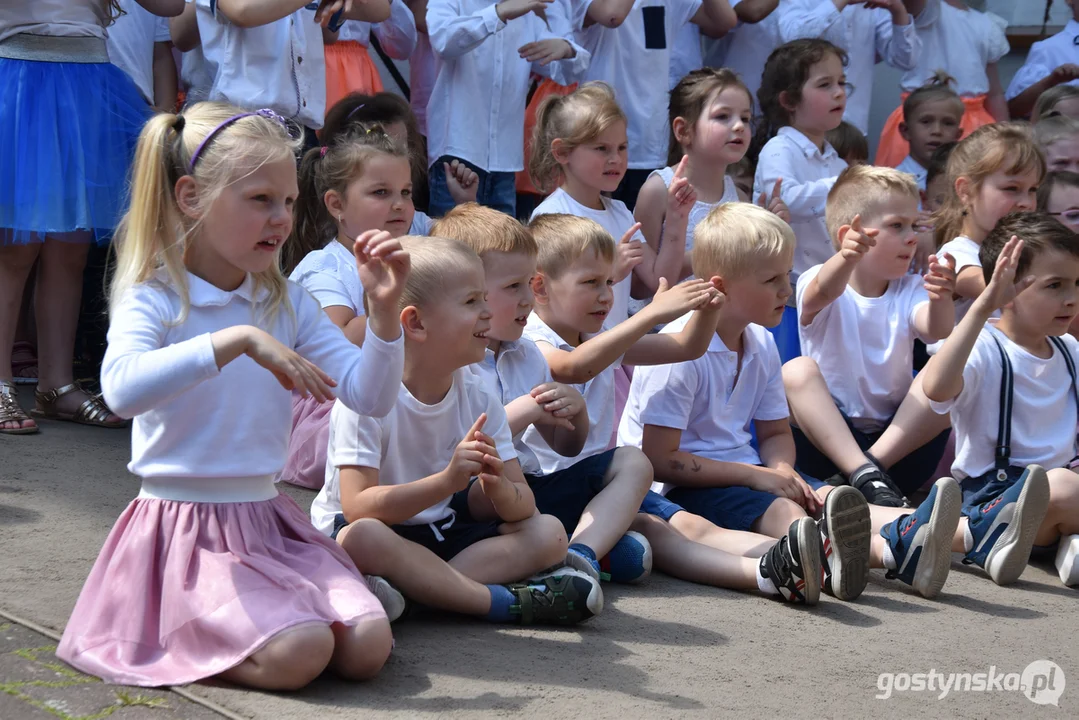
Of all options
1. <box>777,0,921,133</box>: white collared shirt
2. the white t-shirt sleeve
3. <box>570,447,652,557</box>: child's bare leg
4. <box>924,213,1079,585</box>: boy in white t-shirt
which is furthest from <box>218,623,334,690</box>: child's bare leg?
<box>777,0,921,133</box>: white collared shirt

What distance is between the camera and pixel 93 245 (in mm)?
4598

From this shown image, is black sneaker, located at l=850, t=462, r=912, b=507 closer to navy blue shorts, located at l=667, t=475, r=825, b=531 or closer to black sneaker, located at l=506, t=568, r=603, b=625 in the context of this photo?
navy blue shorts, located at l=667, t=475, r=825, b=531

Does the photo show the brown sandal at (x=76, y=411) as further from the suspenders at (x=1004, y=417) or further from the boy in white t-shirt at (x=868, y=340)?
the suspenders at (x=1004, y=417)

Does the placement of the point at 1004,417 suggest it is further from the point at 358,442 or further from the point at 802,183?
the point at 358,442

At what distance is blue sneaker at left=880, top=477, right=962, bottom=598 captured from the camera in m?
3.18

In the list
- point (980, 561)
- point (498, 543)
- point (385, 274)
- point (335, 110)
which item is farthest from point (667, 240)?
point (385, 274)

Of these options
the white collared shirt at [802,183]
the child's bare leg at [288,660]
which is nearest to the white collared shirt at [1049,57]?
the white collared shirt at [802,183]

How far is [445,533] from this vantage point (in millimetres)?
2936

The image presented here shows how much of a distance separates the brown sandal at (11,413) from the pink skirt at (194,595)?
159 centimetres

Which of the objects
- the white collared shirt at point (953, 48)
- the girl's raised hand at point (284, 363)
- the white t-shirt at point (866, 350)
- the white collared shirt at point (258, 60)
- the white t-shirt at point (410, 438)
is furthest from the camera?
the white collared shirt at point (953, 48)

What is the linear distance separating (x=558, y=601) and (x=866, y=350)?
188 centimetres

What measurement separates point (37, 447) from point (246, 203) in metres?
1.64

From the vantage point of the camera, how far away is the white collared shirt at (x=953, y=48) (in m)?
6.30

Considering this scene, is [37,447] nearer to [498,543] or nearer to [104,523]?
[104,523]
